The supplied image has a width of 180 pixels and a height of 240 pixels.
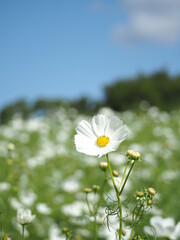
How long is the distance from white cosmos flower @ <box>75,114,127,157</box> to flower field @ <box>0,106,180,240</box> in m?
0.07

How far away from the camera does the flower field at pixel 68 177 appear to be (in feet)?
8.43

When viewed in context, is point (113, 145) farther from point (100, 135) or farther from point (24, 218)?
point (24, 218)

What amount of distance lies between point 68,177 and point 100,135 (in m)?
3.74

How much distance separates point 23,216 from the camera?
122 cm

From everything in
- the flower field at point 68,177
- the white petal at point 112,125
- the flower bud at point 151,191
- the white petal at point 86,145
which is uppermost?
the flower field at point 68,177

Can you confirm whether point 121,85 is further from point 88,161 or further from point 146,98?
point 88,161

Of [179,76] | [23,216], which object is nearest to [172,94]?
[179,76]

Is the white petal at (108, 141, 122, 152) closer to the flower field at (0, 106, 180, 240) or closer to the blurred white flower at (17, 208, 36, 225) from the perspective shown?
the flower field at (0, 106, 180, 240)

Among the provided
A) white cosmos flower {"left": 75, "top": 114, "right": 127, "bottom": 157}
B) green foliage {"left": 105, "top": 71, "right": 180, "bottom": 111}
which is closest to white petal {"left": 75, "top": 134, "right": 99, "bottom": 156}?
white cosmos flower {"left": 75, "top": 114, "right": 127, "bottom": 157}

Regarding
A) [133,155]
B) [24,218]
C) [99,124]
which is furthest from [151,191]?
[24,218]

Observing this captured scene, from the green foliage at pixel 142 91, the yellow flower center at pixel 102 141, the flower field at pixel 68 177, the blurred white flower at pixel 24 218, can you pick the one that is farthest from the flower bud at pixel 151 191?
the green foliage at pixel 142 91

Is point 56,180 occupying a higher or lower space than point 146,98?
lower

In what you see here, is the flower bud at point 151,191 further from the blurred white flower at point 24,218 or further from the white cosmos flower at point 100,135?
the blurred white flower at point 24,218

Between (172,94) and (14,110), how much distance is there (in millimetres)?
9467
